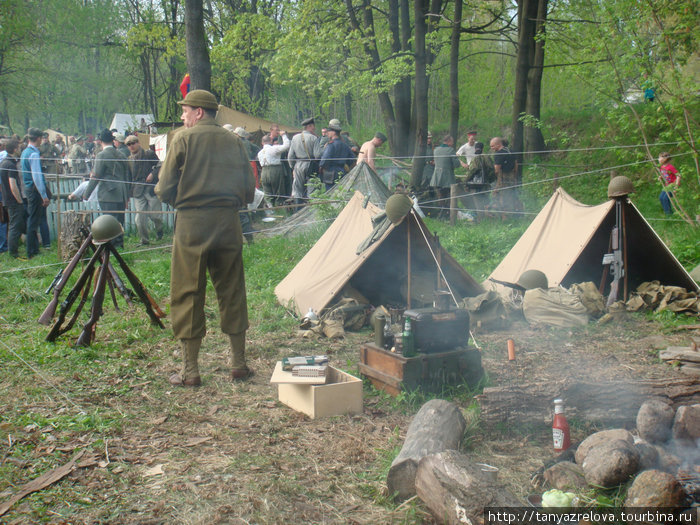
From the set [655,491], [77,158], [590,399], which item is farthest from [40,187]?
[655,491]

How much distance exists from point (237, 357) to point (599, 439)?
265cm

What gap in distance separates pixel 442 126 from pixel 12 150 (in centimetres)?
1442

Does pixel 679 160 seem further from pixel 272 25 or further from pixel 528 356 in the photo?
pixel 272 25

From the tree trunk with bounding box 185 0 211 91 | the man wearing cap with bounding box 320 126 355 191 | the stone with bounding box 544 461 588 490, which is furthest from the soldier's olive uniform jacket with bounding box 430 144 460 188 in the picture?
the stone with bounding box 544 461 588 490

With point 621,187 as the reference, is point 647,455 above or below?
below

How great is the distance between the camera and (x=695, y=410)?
3.26 meters

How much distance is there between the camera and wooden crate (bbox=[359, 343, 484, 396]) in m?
4.19

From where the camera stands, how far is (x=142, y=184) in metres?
10.0

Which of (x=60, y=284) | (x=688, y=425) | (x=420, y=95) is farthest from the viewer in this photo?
(x=420, y=95)

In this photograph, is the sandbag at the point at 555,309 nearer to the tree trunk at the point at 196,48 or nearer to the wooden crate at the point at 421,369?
the wooden crate at the point at 421,369

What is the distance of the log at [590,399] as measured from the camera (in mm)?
3596

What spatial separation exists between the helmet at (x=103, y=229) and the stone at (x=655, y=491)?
4.54 meters

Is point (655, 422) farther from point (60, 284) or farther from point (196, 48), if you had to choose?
point (196, 48)

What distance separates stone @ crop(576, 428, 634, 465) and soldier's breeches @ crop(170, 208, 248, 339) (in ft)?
8.77
